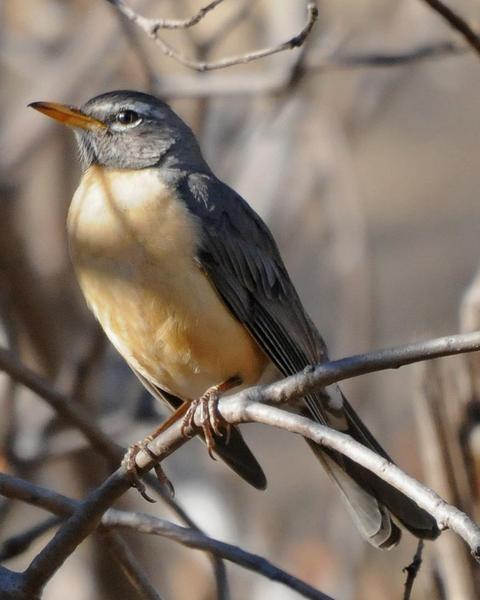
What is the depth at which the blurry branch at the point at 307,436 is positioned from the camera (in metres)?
3.12

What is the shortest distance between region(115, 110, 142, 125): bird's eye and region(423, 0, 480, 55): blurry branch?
5.96ft

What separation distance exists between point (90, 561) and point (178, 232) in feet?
9.64

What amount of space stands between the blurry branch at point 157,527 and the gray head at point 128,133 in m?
1.99

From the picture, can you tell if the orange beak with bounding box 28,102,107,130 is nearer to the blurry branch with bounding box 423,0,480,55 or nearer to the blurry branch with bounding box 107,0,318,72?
the blurry branch with bounding box 107,0,318,72

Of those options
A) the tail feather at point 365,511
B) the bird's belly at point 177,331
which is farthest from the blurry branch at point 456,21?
the tail feather at point 365,511

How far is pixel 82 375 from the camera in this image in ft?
20.9

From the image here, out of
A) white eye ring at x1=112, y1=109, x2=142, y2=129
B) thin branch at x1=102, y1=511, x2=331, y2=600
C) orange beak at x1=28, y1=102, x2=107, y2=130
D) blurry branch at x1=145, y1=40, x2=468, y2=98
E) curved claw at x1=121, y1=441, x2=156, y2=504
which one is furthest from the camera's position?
blurry branch at x1=145, y1=40, x2=468, y2=98

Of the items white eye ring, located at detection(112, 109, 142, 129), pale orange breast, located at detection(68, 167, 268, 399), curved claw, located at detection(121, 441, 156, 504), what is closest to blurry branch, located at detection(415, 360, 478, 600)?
pale orange breast, located at detection(68, 167, 268, 399)

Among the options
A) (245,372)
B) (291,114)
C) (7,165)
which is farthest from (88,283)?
(291,114)

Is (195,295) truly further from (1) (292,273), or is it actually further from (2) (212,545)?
(1) (292,273)

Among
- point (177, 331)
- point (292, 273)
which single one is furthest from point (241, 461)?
point (292, 273)

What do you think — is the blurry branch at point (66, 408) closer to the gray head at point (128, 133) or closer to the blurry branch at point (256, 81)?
the gray head at point (128, 133)

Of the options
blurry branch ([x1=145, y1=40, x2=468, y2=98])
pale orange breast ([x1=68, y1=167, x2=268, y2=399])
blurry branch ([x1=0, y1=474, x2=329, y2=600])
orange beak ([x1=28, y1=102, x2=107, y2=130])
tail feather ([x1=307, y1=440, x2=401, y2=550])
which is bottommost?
blurry branch ([x1=0, y1=474, x2=329, y2=600])

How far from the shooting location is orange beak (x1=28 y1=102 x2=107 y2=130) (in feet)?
18.1
